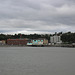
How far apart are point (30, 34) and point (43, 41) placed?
3957 centimetres

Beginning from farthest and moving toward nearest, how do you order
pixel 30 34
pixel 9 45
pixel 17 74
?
pixel 30 34
pixel 9 45
pixel 17 74

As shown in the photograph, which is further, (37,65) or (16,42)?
(16,42)

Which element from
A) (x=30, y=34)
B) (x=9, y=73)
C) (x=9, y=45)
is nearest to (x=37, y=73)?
(x=9, y=73)

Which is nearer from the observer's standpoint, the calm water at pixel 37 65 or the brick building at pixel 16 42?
the calm water at pixel 37 65

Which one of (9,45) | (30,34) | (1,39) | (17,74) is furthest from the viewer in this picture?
(30,34)

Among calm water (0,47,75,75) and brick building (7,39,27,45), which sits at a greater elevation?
brick building (7,39,27,45)

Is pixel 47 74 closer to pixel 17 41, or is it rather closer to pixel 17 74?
pixel 17 74

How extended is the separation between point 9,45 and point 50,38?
1620 inches

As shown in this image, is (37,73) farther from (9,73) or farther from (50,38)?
(50,38)

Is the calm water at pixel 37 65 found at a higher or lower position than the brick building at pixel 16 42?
lower

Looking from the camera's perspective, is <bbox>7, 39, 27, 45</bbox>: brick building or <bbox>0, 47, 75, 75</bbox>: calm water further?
<bbox>7, 39, 27, 45</bbox>: brick building

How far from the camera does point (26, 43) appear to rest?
424 feet

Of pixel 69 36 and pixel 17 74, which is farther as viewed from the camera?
pixel 69 36

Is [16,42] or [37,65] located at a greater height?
[16,42]
